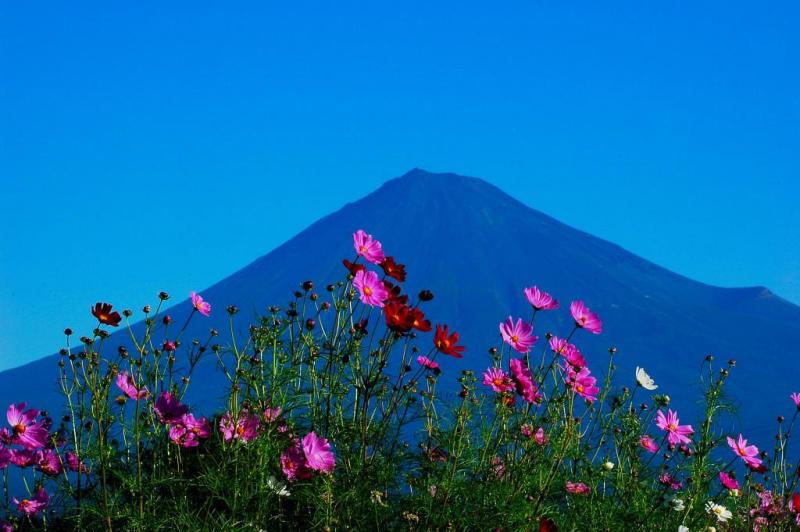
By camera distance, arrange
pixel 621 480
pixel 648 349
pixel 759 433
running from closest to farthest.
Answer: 1. pixel 621 480
2. pixel 759 433
3. pixel 648 349

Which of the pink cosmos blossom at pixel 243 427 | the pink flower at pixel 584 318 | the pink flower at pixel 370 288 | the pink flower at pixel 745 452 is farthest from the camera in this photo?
the pink flower at pixel 745 452

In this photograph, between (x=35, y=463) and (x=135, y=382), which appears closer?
(x=135, y=382)

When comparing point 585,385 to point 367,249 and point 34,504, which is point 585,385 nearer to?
point 367,249

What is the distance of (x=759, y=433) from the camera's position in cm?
9088

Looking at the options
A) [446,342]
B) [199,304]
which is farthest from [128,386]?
[446,342]

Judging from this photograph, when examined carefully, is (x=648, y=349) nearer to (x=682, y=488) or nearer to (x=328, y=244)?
(x=328, y=244)

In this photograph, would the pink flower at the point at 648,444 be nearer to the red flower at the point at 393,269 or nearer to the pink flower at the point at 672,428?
the pink flower at the point at 672,428

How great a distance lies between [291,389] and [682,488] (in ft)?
6.86

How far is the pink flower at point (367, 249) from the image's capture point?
3.59 m

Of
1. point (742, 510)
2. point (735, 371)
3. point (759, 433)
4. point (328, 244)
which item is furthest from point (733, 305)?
point (742, 510)

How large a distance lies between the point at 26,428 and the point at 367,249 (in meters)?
1.58

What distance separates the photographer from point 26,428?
3.89 meters

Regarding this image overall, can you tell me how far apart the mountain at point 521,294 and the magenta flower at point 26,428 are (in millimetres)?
84824

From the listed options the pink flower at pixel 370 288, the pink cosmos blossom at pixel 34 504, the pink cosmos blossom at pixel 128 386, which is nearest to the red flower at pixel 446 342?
the pink flower at pixel 370 288
